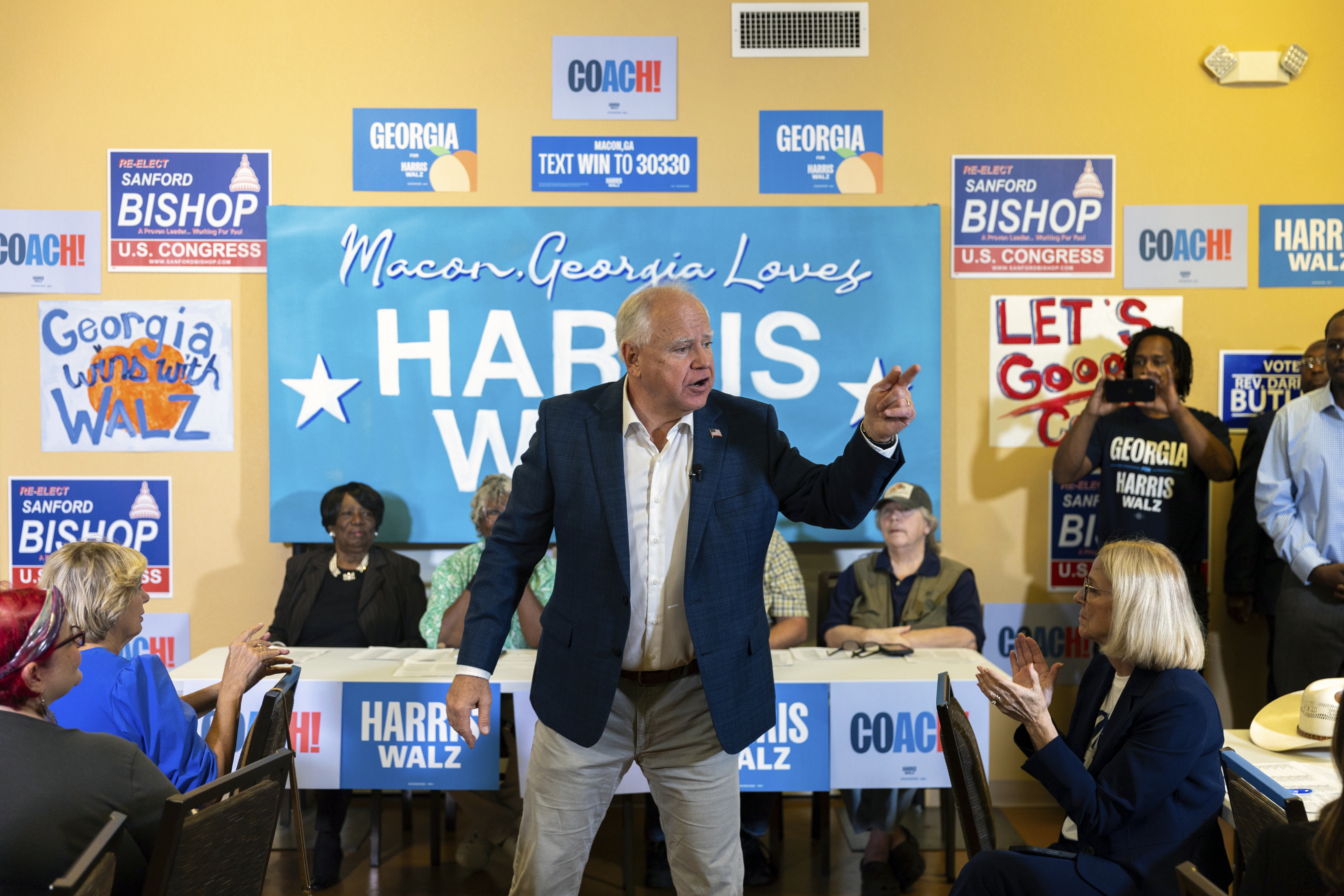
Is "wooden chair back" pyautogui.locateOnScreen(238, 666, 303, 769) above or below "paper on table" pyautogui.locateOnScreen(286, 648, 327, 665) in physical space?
above

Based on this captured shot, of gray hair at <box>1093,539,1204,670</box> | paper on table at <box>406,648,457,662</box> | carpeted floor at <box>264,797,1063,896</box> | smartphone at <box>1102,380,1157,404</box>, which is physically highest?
smartphone at <box>1102,380,1157,404</box>

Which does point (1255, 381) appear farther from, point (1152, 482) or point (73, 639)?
point (73, 639)

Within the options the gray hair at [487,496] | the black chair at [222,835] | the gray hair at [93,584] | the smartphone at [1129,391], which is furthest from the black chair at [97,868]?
the smartphone at [1129,391]

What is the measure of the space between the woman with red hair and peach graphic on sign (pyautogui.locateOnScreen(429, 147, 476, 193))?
2.68 m

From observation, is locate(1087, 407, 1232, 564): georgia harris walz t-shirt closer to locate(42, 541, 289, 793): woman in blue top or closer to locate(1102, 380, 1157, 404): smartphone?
locate(1102, 380, 1157, 404): smartphone

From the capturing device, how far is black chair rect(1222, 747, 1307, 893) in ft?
4.37

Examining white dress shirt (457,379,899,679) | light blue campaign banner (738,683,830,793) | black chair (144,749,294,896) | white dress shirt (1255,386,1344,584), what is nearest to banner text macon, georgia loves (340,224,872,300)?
white dress shirt (1255,386,1344,584)

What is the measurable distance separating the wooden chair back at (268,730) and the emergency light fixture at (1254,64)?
3.98 m

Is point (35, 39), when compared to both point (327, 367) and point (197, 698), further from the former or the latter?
point (197, 698)

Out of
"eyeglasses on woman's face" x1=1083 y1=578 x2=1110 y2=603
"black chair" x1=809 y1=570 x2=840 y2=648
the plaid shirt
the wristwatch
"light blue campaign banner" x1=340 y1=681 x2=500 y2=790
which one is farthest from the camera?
"black chair" x1=809 y1=570 x2=840 y2=648

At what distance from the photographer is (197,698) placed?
7.54 feet

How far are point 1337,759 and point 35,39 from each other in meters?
4.70

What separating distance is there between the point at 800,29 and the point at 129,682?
10.7 feet

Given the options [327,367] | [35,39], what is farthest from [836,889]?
[35,39]
